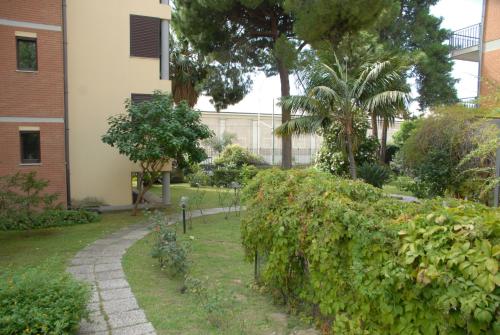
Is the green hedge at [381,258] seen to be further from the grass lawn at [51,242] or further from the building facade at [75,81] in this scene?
the building facade at [75,81]

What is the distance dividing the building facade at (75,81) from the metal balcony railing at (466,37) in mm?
13436

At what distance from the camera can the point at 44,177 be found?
1180cm

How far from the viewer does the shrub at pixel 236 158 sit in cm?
2250

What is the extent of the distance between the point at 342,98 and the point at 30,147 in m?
9.64

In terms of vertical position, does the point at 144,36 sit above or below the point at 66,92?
above

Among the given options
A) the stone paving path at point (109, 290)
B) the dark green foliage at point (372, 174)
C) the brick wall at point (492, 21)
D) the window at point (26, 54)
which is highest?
the brick wall at point (492, 21)

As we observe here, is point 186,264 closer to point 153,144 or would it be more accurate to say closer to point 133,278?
point 133,278

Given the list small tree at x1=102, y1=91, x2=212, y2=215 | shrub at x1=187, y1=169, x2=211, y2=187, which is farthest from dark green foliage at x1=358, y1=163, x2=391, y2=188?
shrub at x1=187, y1=169, x2=211, y2=187

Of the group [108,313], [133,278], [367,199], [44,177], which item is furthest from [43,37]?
[367,199]

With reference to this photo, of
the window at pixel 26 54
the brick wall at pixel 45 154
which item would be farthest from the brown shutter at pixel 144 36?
the brick wall at pixel 45 154

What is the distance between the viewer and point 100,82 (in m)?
13.0

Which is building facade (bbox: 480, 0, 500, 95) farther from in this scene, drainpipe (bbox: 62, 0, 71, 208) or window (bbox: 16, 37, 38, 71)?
window (bbox: 16, 37, 38, 71)

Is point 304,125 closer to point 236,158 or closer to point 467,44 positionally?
point 236,158

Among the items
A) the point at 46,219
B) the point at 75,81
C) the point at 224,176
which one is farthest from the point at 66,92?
the point at 224,176
